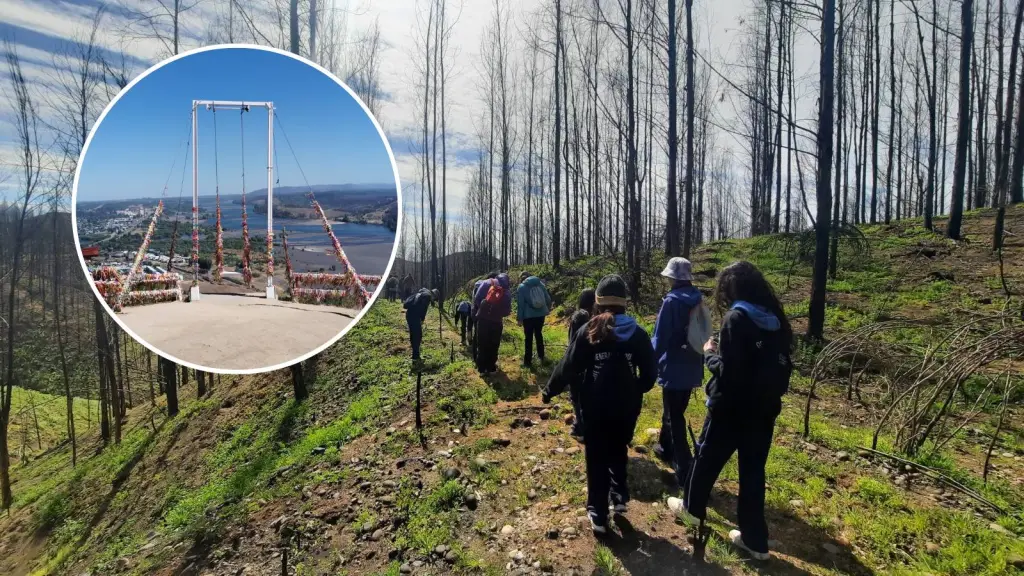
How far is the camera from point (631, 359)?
3131 mm

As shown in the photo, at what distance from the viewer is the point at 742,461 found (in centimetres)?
304

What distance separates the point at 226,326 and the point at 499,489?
3.27 meters

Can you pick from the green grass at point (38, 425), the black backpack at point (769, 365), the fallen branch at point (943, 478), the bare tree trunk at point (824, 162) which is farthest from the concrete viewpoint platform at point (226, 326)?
the green grass at point (38, 425)

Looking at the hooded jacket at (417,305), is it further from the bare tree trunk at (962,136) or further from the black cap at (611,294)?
the bare tree trunk at (962,136)

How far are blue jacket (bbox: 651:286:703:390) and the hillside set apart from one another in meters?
1.02

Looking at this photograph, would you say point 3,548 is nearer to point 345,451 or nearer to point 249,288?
point 345,451

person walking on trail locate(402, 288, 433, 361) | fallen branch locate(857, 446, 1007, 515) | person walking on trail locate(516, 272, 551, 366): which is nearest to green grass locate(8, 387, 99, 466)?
person walking on trail locate(402, 288, 433, 361)

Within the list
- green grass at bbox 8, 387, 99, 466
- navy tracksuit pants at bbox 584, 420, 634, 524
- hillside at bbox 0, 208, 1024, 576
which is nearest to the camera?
navy tracksuit pants at bbox 584, 420, 634, 524

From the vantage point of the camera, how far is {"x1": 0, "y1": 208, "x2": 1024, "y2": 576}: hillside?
3.33m

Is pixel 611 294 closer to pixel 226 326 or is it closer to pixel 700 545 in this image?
pixel 700 545

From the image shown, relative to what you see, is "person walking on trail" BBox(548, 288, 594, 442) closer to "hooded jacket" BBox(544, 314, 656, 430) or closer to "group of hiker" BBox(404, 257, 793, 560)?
"group of hiker" BBox(404, 257, 793, 560)

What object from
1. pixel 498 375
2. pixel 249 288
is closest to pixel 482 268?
pixel 498 375

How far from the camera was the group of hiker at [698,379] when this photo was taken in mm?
2842

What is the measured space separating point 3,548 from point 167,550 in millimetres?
10711
